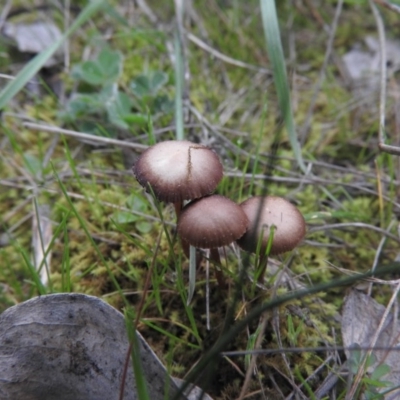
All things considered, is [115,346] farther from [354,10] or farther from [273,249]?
[354,10]

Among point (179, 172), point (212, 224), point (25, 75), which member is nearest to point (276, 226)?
point (212, 224)

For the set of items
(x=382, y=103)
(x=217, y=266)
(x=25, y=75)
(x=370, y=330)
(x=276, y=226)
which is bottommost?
(x=370, y=330)

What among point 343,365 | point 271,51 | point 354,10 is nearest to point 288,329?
point 343,365

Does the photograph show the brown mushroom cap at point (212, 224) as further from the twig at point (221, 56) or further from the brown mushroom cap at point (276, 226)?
the twig at point (221, 56)

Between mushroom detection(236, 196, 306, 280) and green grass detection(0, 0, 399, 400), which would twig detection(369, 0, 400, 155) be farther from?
mushroom detection(236, 196, 306, 280)

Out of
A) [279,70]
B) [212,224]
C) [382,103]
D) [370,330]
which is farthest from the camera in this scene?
[382,103]

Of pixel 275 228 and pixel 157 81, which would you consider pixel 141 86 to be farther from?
pixel 275 228
